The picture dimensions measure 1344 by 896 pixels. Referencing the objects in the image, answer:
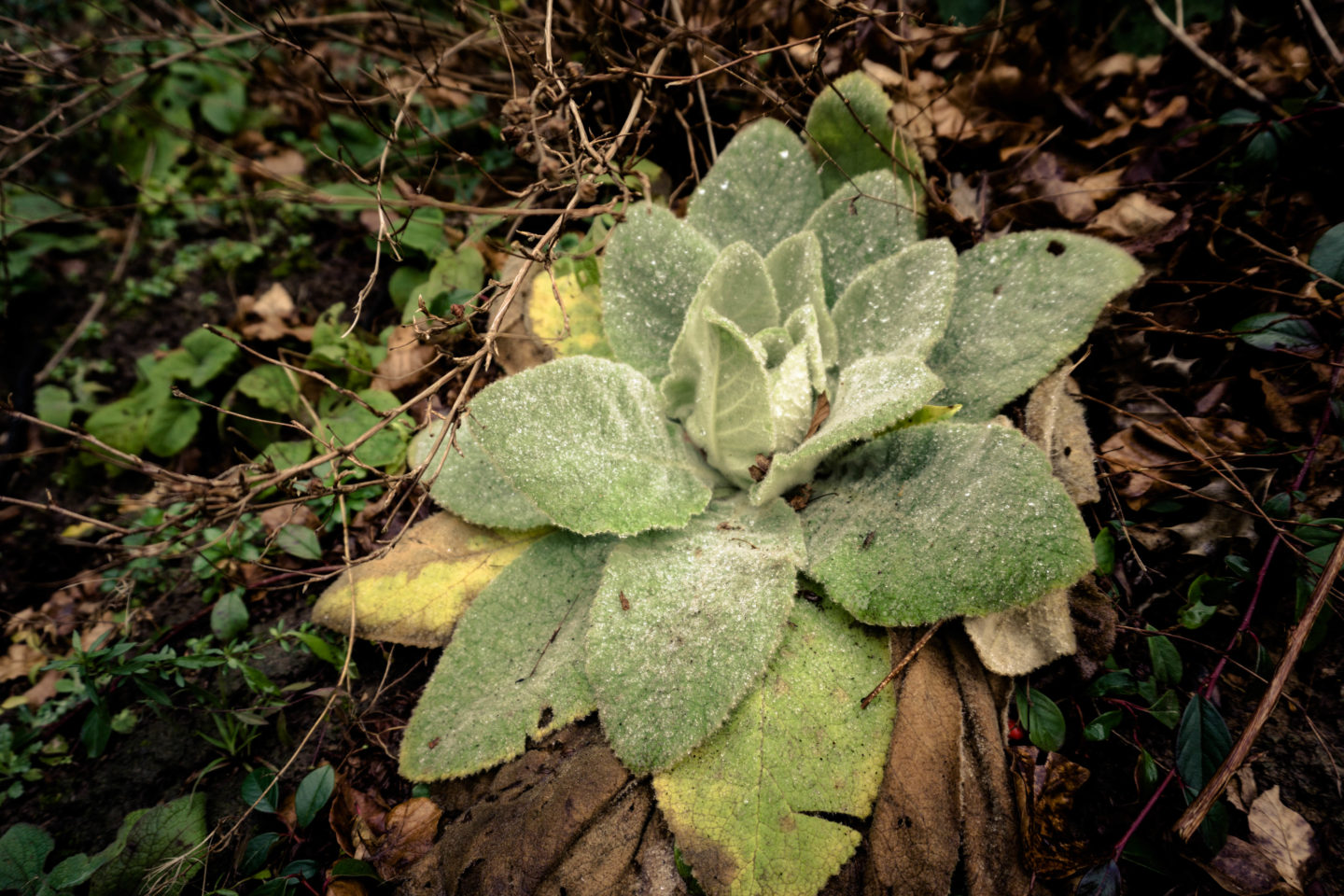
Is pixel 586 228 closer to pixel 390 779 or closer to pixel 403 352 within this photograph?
pixel 403 352

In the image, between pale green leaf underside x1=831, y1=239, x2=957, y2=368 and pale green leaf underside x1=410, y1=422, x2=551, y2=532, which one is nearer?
pale green leaf underside x1=831, y1=239, x2=957, y2=368

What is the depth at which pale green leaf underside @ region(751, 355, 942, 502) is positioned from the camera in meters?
1.07

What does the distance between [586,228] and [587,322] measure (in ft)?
1.49

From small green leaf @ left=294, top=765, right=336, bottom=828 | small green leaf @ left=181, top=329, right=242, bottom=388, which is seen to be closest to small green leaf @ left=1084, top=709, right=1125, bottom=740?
small green leaf @ left=294, top=765, right=336, bottom=828

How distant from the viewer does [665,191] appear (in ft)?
6.31

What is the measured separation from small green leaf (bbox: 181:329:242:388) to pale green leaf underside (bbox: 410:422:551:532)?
97 centimetres

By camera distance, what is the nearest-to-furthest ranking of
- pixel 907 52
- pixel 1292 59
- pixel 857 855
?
pixel 857 855 < pixel 1292 59 < pixel 907 52

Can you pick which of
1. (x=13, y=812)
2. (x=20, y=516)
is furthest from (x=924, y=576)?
(x=20, y=516)

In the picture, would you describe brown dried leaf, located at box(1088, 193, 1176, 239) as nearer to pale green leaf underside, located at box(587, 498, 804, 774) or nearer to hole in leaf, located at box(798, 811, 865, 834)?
pale green leaf underside, located at box(587, 498, 804, 774)

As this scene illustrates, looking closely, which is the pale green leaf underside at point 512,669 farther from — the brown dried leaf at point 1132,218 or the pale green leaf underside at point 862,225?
the brown dried leaf at point 1132,218

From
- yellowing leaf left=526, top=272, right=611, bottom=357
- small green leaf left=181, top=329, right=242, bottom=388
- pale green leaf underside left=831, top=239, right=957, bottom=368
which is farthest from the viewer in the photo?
small green leaf left=181, top=329, right=242, bottom=388

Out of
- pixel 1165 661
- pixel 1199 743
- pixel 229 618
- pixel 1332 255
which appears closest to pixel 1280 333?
pixel 1332 255

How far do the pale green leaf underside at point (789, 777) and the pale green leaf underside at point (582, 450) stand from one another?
1.30ft

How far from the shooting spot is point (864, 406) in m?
1.15
